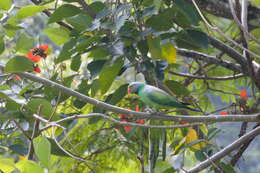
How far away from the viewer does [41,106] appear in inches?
86.7

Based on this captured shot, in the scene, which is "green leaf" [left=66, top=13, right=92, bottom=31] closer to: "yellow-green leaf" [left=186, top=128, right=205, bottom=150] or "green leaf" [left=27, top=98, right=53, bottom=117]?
"green leaf" [left=27, top=98, right=53, bottom=117]

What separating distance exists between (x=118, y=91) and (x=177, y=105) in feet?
1.51

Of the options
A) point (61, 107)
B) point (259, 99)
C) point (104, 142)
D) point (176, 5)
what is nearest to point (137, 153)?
point (104, 142)

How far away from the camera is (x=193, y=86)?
4066mm

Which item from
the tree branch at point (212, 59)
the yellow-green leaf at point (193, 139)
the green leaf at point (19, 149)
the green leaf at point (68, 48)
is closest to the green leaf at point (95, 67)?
the green leaf at point (68, 48)

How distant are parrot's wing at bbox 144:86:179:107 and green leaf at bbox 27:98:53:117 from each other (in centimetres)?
46

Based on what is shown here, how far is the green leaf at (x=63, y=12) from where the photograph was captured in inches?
93.8

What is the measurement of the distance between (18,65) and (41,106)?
0.91ft

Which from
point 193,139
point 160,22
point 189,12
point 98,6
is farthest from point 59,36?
point 193,139

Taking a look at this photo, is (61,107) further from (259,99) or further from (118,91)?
(259,99)

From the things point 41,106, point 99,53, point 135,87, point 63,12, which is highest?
point 63,12

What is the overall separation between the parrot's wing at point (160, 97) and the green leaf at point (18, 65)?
1.79 ft

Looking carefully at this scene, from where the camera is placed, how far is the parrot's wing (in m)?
2.18

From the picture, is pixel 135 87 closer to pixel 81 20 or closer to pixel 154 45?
pixel 154 45
